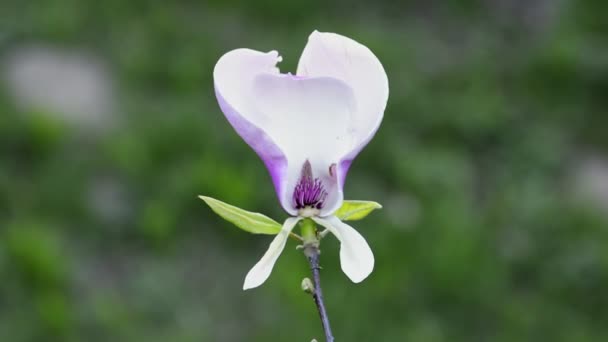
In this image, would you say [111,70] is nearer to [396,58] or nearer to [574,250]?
[396,58]

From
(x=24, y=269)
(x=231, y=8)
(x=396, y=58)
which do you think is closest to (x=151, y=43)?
(x=231, y=8)

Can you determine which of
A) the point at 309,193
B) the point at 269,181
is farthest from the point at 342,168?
the point at 269,181

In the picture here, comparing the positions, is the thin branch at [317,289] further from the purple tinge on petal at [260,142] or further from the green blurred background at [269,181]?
the green blurred background at [269,181]

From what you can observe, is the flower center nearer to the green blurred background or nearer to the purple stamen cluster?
the purple stamen cluster

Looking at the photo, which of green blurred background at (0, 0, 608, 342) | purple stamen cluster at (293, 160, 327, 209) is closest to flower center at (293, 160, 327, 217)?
purple stamen cluster at (293, 160, 327, 209)

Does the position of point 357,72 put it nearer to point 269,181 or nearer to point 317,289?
point 317,289

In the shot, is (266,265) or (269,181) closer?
(266,265)

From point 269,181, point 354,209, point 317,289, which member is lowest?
point 317,289
